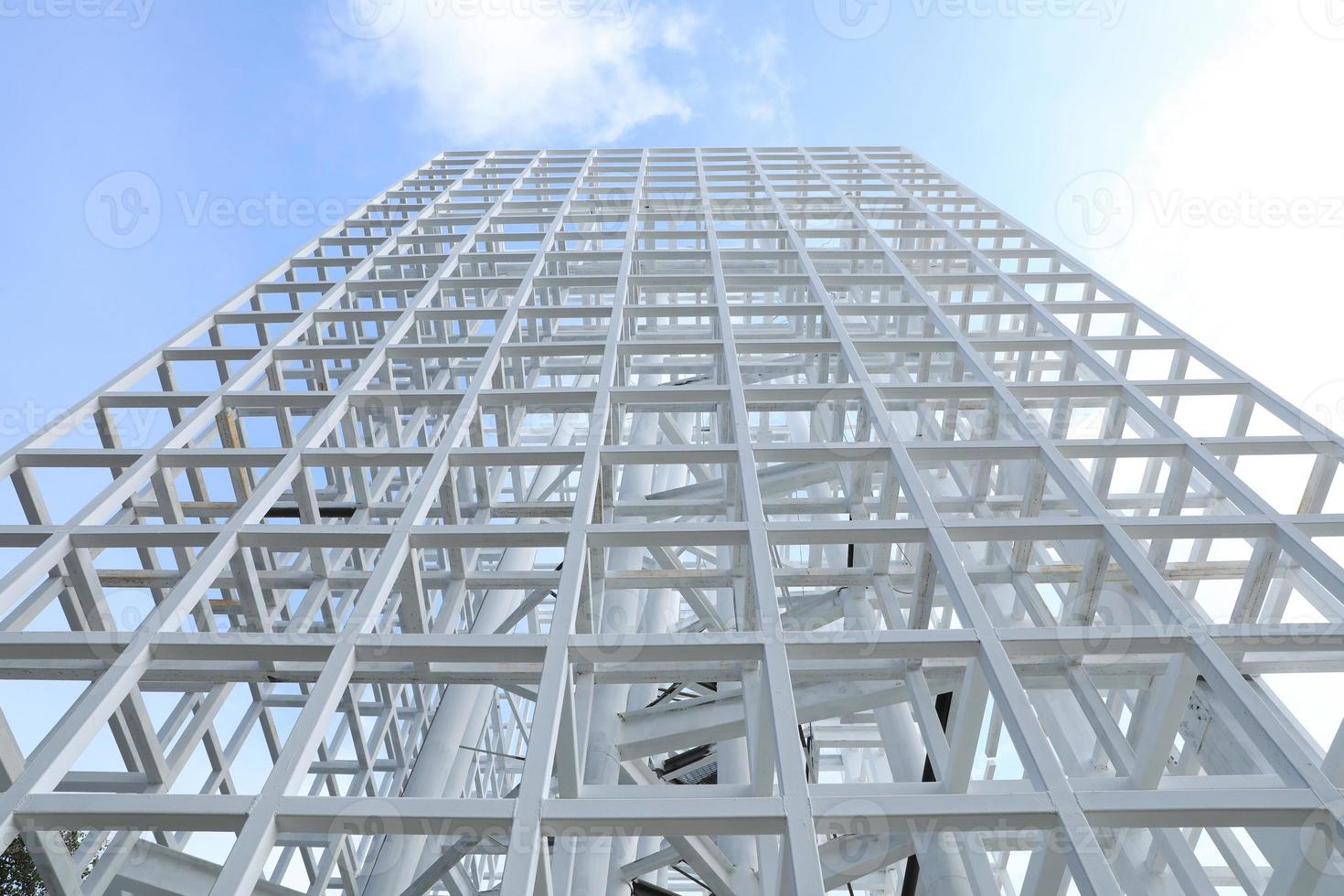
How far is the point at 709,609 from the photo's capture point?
1217 centimetres

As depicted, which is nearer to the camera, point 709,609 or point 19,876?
point 709,609

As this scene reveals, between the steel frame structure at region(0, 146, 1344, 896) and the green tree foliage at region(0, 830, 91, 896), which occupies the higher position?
the steel frame structure at region(0, 146, 1344, 896)

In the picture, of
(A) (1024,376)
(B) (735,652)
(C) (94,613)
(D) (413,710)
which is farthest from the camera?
(D) (413,710)

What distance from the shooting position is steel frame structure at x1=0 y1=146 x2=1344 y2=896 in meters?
5.14

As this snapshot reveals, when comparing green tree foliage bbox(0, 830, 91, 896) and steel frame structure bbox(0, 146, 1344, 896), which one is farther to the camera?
green tree foliage bbox(0, 830, 91, 896)

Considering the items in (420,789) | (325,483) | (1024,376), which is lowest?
(420,789)

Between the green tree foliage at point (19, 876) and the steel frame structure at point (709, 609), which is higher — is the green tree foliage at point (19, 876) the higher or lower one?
the lower one

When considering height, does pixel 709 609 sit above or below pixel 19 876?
above

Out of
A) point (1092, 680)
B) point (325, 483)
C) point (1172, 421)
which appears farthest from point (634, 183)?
point (1092, 680)

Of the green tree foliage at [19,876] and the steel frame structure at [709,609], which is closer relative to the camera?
the steel frame structure at [709,609]

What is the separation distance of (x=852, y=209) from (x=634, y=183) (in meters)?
5.30

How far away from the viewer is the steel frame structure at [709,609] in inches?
202

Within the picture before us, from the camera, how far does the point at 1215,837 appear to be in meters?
8.40

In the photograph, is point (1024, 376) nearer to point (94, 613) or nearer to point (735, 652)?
point (735, 652)
